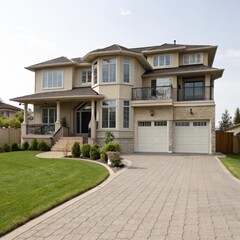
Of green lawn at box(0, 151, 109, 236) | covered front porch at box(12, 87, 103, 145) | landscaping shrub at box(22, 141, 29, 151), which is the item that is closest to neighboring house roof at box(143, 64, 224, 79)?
covered front porch at box(12, 87, 103, 145)

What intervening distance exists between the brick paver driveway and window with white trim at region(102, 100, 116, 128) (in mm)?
11895

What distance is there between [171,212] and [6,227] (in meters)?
3.26

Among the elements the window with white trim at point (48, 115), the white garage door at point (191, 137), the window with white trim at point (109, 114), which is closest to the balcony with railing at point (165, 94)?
the window with white trim at point (109, 114)

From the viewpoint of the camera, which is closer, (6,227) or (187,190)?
(6,227)

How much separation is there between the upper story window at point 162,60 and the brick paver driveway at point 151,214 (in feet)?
58.4

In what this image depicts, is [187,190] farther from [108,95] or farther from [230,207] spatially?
[108,95]

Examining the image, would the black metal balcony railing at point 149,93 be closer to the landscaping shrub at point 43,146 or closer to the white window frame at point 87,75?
the white window frame at point 87,75

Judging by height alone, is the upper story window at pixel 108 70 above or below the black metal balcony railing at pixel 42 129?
above

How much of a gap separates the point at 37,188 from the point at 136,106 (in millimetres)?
14022

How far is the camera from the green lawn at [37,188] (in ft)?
17.8

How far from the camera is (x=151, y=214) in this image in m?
5.62

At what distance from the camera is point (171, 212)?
5758 mm

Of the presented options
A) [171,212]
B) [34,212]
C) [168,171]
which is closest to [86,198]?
[34,212]

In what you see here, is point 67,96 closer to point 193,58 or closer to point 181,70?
point 181,70
